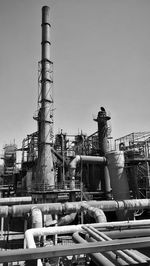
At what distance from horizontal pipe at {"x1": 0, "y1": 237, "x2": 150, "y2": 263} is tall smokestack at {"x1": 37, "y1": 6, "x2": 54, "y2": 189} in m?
18.1

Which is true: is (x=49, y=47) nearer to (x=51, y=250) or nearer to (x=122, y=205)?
(x=122, y=205)

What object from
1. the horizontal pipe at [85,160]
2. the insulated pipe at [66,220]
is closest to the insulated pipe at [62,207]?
the insulated pipe at [66,220]

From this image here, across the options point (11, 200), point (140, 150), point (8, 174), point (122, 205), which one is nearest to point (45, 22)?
point (140, 150)

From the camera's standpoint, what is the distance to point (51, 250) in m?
1.65

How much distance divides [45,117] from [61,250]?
21.3 meters

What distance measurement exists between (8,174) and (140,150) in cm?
2465

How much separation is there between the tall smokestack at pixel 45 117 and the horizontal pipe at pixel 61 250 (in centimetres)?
1807

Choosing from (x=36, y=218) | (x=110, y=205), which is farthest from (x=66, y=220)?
(x=36, y=218)

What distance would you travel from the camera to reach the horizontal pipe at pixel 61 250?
159 centimetres

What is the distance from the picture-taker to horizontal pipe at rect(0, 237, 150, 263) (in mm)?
1591

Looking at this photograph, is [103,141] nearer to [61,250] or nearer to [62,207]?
[62,207]

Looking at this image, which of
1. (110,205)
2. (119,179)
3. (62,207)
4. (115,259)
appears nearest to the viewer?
(115,259)

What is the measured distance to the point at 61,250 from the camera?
1.66 metres

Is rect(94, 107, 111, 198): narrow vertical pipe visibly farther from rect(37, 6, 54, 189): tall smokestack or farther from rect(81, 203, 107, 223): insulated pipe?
rect(81, 203, 107, 223): insulated pipe
